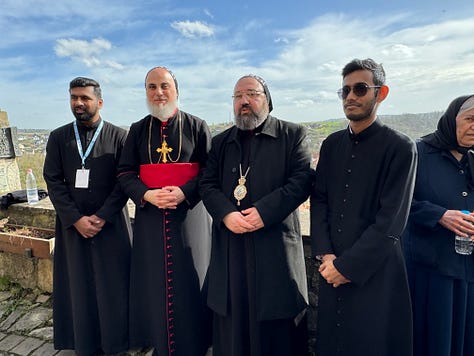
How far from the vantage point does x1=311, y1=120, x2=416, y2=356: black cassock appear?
196cm

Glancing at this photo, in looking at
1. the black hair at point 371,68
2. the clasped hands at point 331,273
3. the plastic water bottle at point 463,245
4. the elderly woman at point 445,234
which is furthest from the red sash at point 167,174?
the plastic water bottle at point 463,245

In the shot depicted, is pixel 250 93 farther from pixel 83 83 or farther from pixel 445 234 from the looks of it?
pixel 445 234

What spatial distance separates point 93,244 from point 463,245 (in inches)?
109

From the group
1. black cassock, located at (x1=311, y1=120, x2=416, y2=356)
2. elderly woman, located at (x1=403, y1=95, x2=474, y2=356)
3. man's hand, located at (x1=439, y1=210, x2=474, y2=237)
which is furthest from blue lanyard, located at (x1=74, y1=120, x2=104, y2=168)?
man's hand, located at (x1=439, y1=210, x2=474, y2=237)

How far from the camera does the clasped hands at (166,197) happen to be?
265 cm

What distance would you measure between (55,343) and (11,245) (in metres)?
1.59

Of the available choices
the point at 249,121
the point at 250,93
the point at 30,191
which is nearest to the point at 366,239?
the point at 249,121

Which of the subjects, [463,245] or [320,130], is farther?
[320,130]

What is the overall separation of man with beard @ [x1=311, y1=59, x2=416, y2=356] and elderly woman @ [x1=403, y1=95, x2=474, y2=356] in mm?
233

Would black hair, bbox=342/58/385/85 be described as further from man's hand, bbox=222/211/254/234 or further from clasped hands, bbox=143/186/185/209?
clasped hands, bbox=143/186/185/209

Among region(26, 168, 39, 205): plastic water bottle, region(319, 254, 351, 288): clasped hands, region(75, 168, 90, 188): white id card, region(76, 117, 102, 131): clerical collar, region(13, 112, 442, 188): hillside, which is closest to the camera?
region(319, 254, 351, 288): clasped hands

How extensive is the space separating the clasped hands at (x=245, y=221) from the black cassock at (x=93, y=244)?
117 cm

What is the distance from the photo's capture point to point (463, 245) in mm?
2064

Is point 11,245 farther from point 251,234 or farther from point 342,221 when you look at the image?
point 342,221
